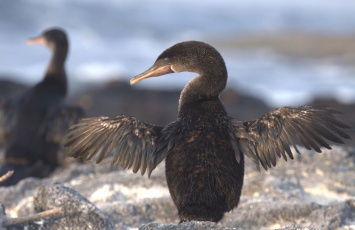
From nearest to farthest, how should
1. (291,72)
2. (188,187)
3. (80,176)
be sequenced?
(188,187)
(80,176)
(291,72)

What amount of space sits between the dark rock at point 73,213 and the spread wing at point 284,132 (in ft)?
3.24

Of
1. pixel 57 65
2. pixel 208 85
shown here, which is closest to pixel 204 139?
pixel 208 85

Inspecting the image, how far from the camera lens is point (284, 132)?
4844mm

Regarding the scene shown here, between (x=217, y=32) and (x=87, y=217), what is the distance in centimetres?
2718

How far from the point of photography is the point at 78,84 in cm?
1803

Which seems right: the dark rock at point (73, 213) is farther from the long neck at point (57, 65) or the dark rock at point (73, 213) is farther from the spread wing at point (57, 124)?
the long neck at point (57, 65)

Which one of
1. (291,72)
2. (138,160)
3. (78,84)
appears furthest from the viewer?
(291,72)

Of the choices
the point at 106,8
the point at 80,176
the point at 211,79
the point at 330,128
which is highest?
the point at 106,8

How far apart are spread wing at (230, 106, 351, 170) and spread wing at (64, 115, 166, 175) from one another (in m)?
0.55

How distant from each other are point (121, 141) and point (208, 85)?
692 mm

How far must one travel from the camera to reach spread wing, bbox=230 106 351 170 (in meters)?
4.81

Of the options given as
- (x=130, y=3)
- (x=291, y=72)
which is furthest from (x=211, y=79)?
(x=130, y=3)

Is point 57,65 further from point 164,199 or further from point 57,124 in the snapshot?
point 164,199

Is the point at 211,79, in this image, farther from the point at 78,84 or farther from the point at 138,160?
the point at 78,84
